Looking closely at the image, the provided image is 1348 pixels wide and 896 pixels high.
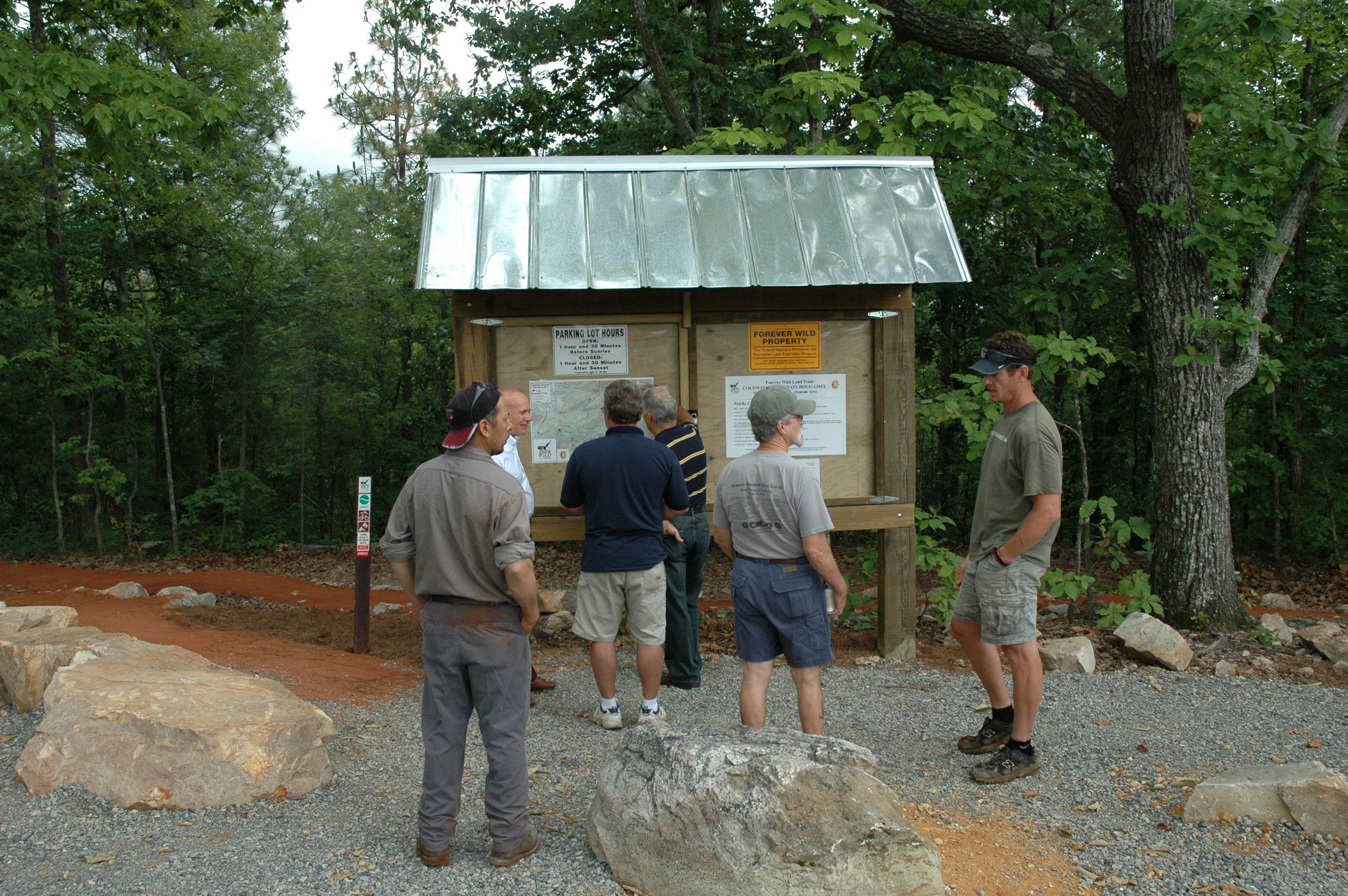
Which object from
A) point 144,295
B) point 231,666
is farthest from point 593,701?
point 144,295

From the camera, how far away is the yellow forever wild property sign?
614 cm

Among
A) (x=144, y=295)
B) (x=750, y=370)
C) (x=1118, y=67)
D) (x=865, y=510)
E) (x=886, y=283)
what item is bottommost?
(x=865, y=510)

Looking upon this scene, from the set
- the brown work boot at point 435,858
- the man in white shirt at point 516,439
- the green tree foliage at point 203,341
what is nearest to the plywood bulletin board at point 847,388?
the man in white shirt at point 516,439

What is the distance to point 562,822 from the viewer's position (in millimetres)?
3842

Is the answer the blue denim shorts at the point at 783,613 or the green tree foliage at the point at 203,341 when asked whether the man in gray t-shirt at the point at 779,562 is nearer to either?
the blue denim shorts at the point at 783,613

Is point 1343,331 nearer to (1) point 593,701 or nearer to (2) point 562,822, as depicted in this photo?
(1) point 593,701

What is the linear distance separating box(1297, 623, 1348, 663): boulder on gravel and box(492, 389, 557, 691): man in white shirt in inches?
209

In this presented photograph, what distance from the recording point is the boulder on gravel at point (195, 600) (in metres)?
9.13

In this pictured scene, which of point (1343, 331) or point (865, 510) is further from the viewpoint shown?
point (1343, 331)

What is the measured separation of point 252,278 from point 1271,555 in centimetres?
1511

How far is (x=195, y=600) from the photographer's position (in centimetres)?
952

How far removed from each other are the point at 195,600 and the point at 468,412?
7493mm

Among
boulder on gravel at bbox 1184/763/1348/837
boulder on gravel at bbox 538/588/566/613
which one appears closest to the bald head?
boulder on gravel at bbox 1184/763/1348/837

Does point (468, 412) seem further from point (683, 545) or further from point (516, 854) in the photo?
point (683, 545)
